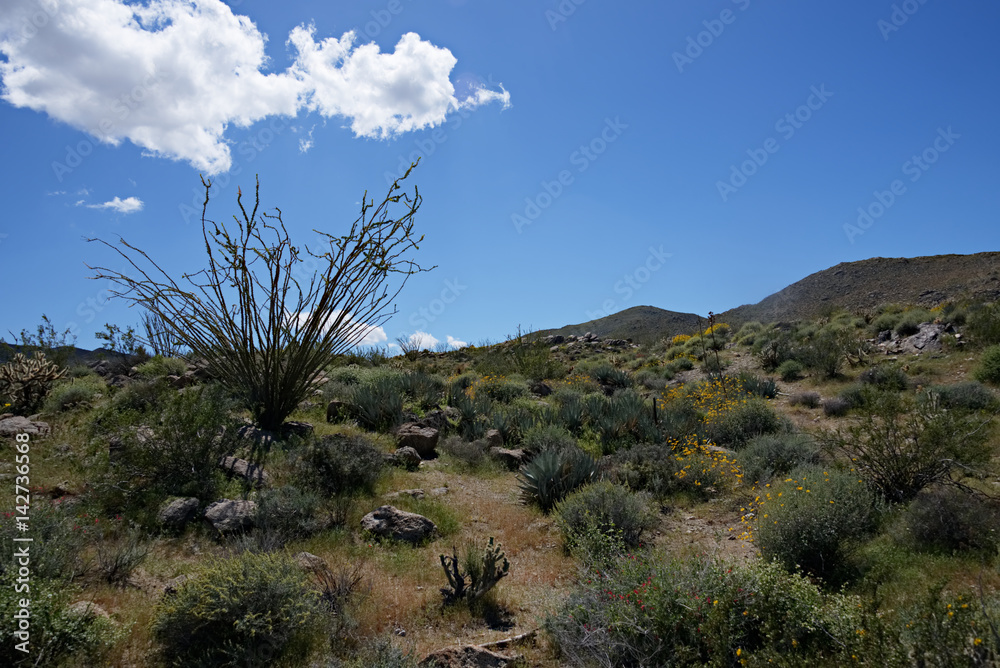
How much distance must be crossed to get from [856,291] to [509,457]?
36.0m

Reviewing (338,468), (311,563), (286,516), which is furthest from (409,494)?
(311,563)

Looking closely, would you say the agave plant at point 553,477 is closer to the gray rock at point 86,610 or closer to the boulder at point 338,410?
the boulder at point 338,410

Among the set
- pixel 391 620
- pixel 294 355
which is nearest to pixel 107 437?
pixel 294 355

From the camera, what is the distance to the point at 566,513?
6.24 meters

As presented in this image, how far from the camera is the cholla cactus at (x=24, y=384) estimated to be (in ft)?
32.9

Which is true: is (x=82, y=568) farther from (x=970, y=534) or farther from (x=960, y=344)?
(x=960, y=344)

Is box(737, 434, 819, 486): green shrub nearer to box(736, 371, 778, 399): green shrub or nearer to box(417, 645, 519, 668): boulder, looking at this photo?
box(417, 645, 519, 668): boulder

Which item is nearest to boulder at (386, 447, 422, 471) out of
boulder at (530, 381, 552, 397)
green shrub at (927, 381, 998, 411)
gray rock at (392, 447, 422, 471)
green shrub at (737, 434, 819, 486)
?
gray rock at (392, 447, 422, 471)

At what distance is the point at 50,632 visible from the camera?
3330mm

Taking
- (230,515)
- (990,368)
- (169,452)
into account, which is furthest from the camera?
(990,368)

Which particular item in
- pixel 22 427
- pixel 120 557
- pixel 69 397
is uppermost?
pixel 69 397

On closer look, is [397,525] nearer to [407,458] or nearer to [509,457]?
[407,458]

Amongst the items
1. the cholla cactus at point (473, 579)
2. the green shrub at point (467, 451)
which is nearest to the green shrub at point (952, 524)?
the cholla cactus at point (473, 579)

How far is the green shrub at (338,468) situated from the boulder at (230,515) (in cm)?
105
